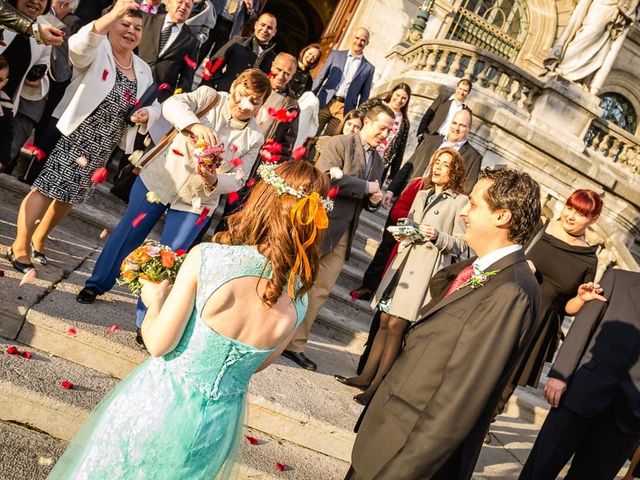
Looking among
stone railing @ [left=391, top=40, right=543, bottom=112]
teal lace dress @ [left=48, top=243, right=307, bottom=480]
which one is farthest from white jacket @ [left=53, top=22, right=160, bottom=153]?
stone railing @ [left=391, top=40, right=543, bottom=112]

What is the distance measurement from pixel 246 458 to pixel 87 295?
5.70ft

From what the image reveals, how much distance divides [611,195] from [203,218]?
11122 mm

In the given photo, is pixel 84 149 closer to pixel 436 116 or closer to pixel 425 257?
pixel 425 257

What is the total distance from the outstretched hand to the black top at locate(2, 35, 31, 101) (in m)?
4.46

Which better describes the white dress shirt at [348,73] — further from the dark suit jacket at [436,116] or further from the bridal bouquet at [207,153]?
the bridal bouquet at [207,153]

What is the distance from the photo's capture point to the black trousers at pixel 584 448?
11.7 feet

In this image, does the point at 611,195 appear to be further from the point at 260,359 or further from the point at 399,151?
the point at 260,359

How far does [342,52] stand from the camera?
8.52 meters

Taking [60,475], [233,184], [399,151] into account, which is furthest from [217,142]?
[399,151]

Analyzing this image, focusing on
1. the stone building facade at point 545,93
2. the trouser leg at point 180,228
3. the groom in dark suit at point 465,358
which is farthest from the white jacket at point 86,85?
the stone building facade at point 545,93

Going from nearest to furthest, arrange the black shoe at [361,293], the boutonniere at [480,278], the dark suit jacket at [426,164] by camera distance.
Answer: the boutonniere at [480,278] → the black shoe at [361,293] → the dark suit jacket at [426,164]

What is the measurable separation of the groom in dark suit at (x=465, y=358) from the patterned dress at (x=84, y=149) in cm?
302

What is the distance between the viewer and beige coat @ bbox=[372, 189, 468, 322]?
4.53 meters

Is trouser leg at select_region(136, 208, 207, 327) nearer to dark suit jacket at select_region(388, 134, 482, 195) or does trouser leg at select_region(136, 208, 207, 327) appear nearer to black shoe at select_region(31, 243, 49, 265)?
black shoe at select_region(31, 243, 49, 265)
